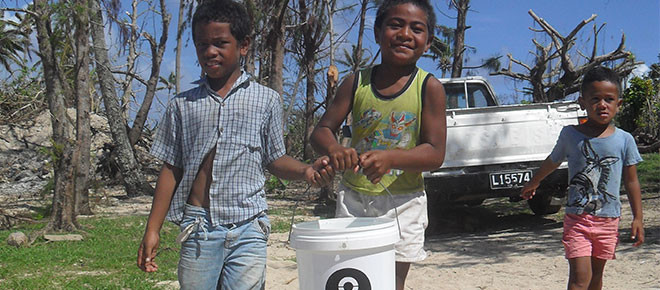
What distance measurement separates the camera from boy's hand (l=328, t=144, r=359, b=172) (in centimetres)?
205

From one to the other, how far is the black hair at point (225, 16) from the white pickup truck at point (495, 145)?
439 centimetres

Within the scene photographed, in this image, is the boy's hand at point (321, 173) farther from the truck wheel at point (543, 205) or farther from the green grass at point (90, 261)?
the truck wheel at point (543, 205)

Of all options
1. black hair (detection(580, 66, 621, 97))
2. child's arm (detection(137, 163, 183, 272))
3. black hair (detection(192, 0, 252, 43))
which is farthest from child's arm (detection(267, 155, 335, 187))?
black hair (detection(580, 66, 621, 97))

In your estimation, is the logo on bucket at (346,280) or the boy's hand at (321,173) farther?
the boy's hand at (321,173)

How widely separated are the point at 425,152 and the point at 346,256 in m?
0.53

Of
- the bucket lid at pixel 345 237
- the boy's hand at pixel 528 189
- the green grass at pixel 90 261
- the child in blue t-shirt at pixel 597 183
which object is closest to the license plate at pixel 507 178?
the green grass at pixel 90 261

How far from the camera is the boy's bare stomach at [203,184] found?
2.33 metres

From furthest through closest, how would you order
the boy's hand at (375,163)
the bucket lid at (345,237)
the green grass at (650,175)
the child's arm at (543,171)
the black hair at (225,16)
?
the green grass at (650,175) < the child's arm at (543,171) < the black hair at (225,16) < the boy's hand at (375,163) < the bucket lid at (345,237)

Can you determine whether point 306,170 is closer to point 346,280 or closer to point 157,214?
point 346,280

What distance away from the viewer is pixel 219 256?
7.47ft

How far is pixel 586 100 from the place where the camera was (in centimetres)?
328

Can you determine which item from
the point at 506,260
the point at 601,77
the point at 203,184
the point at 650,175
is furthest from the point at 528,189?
the point at 650,175

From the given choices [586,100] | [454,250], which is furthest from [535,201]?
[586,100]

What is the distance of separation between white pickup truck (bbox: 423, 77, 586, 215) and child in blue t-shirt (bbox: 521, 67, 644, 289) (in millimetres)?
3272
